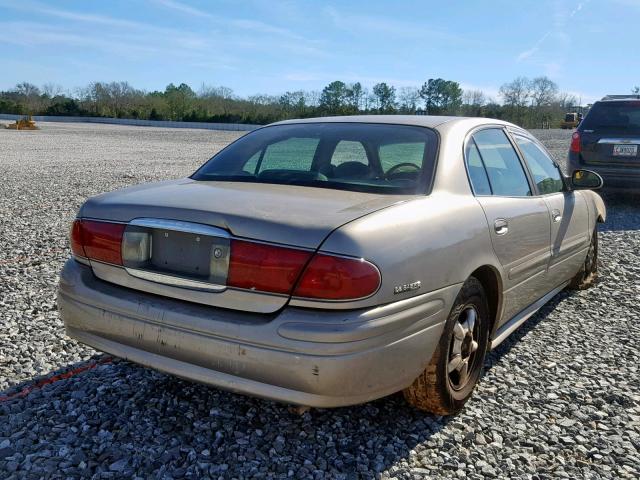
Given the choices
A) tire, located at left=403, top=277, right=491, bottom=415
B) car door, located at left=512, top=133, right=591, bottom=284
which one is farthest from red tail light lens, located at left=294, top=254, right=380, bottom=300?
car door, located at left=512, top=133, right=591, bottom=284

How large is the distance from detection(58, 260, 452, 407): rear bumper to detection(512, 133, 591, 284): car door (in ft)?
5.42

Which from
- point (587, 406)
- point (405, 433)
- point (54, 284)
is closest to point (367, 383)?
point (405, 433)

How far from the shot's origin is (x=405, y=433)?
9.25ft

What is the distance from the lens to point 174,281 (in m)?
2.52

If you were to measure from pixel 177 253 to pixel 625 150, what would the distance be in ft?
28.1

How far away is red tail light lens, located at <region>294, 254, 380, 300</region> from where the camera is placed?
7.35 feet

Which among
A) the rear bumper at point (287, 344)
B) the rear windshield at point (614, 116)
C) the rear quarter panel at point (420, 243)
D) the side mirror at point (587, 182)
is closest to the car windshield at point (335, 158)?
the rear quarter panel at point (420, 243)

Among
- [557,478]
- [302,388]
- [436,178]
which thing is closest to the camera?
[302,388]

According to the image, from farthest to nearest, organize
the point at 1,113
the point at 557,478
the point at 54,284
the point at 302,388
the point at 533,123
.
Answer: the point at 1,113, the point at 533,123, the point at 54,284, the point at 557,478, the point at 302,388

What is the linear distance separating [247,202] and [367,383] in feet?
3.04

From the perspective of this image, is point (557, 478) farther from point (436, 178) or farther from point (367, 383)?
point (436, 178)

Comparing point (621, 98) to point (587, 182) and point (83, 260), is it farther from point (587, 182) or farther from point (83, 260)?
point (83, 260)

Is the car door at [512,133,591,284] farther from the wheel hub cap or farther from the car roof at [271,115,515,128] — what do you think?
the wheel hub cap

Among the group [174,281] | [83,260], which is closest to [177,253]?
[174,281]
